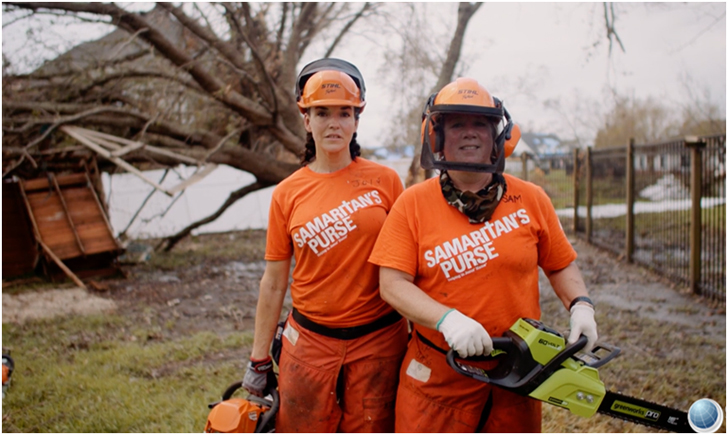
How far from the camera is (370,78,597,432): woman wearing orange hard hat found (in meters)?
2.13

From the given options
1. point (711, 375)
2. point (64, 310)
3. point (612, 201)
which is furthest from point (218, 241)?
point (711, 375)

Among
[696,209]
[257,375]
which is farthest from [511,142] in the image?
[696,209]

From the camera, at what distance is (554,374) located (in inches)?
78.7

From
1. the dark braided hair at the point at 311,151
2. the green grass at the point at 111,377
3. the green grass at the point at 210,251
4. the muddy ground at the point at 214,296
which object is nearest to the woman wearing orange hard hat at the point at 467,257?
the dark braided hair at the point at 311,151

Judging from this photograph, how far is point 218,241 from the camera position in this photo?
1386 centimetres

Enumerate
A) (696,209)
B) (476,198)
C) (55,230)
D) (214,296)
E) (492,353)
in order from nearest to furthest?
(492,353), (476,198), (696,209), (214,296), (55,230)

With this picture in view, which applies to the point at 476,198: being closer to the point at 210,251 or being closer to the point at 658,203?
the point at 658,203

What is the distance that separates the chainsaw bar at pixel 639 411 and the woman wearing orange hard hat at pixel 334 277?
3.00 ft

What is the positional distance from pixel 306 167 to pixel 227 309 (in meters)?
4.93

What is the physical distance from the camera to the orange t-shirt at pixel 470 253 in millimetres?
Result: 2133

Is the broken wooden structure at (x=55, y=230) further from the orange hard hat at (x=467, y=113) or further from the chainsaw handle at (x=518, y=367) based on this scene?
the chainsaw handle at (x=518, y=367)

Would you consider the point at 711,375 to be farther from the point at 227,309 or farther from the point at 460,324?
the point at 227,309

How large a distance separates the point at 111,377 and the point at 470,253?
4.10 meters

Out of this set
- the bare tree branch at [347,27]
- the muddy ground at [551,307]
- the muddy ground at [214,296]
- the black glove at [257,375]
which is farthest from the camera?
the bare tree branch at [347,27]
